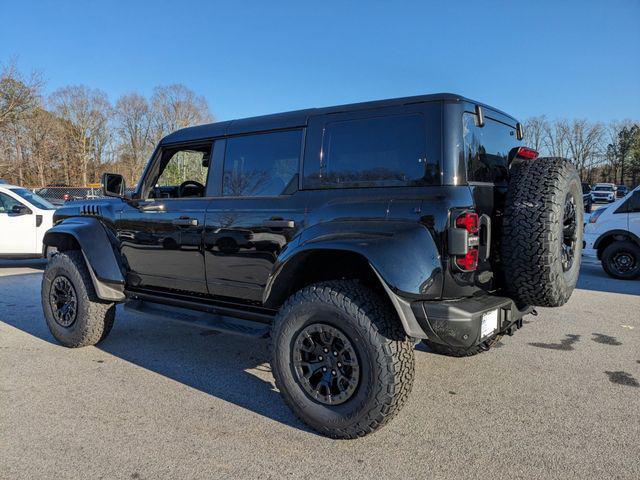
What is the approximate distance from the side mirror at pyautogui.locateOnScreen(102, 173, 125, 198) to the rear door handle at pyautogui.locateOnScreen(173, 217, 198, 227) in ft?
2.63

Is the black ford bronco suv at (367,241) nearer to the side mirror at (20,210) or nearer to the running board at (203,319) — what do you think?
the running board at (203,319)

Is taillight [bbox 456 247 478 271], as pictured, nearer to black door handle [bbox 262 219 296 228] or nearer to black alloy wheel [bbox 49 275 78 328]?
black door handle [bbox 262 219 296 228]

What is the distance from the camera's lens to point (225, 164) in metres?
3.91

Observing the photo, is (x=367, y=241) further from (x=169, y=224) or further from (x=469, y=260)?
(x=169, y=224)

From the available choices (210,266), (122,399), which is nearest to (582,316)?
(210,266)

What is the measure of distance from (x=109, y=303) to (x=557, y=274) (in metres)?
3.84

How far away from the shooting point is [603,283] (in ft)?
27.6

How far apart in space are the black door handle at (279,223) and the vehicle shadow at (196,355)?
1.27 m

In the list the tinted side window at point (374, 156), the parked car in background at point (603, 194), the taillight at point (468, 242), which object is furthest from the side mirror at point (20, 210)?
the parked car in background at point (603, 194)

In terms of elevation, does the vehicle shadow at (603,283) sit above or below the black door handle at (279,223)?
below

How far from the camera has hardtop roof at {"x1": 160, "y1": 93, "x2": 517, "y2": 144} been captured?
9.89 ft

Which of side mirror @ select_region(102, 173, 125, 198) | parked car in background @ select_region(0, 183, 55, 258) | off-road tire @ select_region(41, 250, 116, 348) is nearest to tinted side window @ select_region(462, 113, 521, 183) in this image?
side mirror @ select_region(102, 173, 125, 198)

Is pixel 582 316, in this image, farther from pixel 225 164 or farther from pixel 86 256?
pixel 86 256

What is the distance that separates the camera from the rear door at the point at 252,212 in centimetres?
337
